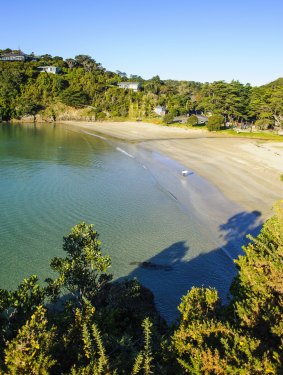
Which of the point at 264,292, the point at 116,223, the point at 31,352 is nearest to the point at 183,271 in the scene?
the point at 116,223

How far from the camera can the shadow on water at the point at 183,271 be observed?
1805 cm

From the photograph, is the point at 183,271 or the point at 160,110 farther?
the point at 160,110

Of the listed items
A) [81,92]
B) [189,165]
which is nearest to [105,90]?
[81,92]

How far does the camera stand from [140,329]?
470 inches

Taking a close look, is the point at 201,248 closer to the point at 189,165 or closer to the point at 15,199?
the point at 15,199

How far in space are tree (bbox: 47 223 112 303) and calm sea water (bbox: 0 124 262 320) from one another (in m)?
5.60

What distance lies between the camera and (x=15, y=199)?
111 feet

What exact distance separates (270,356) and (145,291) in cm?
804

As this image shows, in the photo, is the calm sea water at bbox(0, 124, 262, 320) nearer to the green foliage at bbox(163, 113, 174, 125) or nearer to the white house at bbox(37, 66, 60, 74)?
the green foliage at bbox(163, 113, 174, 125)

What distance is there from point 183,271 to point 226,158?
120ft

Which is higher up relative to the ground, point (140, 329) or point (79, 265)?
point (79, 265)

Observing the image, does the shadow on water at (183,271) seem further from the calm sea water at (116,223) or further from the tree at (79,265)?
the tree at (79,265)

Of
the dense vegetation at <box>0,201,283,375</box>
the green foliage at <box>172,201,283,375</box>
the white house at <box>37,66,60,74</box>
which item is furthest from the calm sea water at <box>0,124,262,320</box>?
the white house at <box>37,66,60,74</box>

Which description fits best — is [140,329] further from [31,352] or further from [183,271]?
[183,271]
